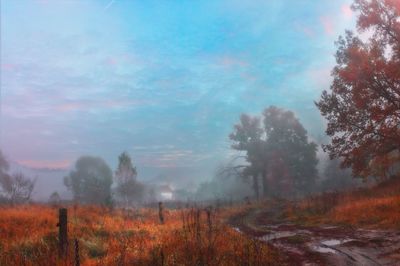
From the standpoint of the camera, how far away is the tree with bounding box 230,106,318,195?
193 ft

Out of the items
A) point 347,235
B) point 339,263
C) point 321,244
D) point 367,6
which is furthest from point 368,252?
point 367,6

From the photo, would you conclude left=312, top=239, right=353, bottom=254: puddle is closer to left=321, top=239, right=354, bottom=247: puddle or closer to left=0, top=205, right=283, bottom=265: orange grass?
left=321, top=239, right=354, bottom=247: puddle

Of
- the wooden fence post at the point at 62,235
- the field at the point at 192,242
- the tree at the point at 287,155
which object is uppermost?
the tree at the point at 287,155

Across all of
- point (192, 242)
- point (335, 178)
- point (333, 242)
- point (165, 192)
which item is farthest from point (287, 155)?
point (165, 192)

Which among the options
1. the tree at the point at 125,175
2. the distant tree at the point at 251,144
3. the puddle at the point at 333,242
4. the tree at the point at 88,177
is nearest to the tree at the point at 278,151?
the distant tree at the point at 251,144

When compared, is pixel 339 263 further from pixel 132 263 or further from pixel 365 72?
pixel 365 72

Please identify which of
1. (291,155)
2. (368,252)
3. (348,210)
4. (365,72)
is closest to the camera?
(368,252)

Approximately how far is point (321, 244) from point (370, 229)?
2821 mm

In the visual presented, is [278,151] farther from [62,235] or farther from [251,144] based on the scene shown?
[62,235]

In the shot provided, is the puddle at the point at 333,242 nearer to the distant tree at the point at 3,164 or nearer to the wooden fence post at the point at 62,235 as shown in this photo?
the wooden fence post at the point at 62,235

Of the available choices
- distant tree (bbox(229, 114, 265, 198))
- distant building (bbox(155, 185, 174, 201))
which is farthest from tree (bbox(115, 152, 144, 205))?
distant building (bbox(155, 185, 174, 201))

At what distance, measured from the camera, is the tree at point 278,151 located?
58.9 meters

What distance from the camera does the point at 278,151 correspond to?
59.5 meters

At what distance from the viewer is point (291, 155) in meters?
60.3
